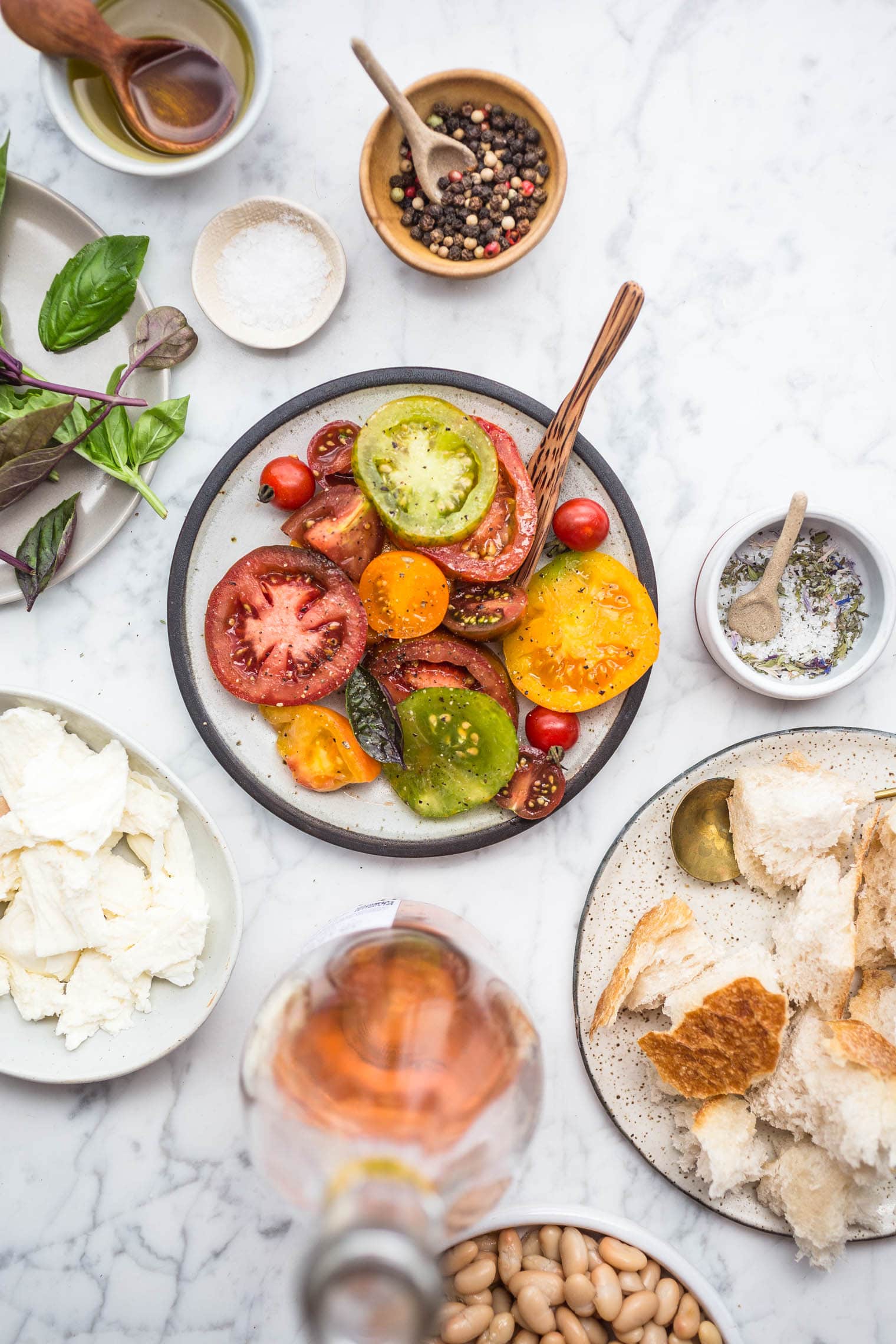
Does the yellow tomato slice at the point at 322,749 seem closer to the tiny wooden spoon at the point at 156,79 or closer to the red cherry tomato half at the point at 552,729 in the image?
the red cherry tomato half at the point at 552,729

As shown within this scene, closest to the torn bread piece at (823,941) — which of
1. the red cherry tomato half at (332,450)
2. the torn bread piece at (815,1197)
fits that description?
the torn bread piece at (815,1197)

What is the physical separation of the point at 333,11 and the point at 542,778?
59.3 inches

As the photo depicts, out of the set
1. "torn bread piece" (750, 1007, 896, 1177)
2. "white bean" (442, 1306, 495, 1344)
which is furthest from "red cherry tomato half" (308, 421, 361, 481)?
"white bean" (442, 1306, 495, 1344)

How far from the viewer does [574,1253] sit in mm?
1733

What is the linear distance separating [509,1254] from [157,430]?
1648 millimetres

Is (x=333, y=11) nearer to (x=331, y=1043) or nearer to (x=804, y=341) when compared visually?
(x=804, y=341)

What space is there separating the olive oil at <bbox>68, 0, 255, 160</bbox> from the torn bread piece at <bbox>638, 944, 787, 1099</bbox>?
1.79 meters

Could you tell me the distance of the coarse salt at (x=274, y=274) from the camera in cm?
177

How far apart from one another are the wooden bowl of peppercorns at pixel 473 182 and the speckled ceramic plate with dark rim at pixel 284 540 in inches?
9.1

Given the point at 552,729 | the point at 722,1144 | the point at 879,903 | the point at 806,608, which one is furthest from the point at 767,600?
the point at 722,1144

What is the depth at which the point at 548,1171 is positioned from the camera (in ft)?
6.11

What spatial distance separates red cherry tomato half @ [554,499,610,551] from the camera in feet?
5.57

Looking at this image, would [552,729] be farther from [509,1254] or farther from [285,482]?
[509,1254]

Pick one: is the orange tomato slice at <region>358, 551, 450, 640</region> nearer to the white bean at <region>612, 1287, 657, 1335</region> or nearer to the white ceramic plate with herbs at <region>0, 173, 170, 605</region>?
the white ceramic plate with herbs at <region>0, 173, 170, 605</region>
